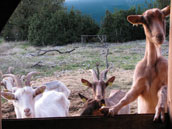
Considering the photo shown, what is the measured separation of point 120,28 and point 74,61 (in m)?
2.97

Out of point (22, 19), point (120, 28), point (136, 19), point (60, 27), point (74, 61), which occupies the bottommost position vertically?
point (74, 61)

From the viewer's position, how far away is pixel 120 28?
1210 cm

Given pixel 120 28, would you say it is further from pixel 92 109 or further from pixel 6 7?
pixel 6 7

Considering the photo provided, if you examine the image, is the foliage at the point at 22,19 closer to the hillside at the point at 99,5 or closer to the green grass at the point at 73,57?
the green grass at the point at 73,57

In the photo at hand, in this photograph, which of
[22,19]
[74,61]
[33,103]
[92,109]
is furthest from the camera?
[22,19]

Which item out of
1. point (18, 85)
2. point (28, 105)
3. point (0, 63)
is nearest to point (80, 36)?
point (0, 63)

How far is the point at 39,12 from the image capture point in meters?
13.1

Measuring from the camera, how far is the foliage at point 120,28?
1211cm

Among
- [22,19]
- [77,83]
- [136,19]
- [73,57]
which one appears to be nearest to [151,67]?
[136,19]

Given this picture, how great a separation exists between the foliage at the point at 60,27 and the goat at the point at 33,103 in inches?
314

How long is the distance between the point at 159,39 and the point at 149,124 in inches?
52.3

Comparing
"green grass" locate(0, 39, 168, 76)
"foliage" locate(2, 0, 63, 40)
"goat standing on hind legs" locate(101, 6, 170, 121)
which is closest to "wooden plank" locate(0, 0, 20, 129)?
"goat standing on hind legs" locate(101, 6, 170, 121)

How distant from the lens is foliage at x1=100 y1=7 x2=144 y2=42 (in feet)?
39.7

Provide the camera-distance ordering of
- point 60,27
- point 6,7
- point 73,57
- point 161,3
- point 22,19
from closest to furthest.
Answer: point 6,7 → point 73,57 → point 161,3 → point 22,19 → point 60,27
